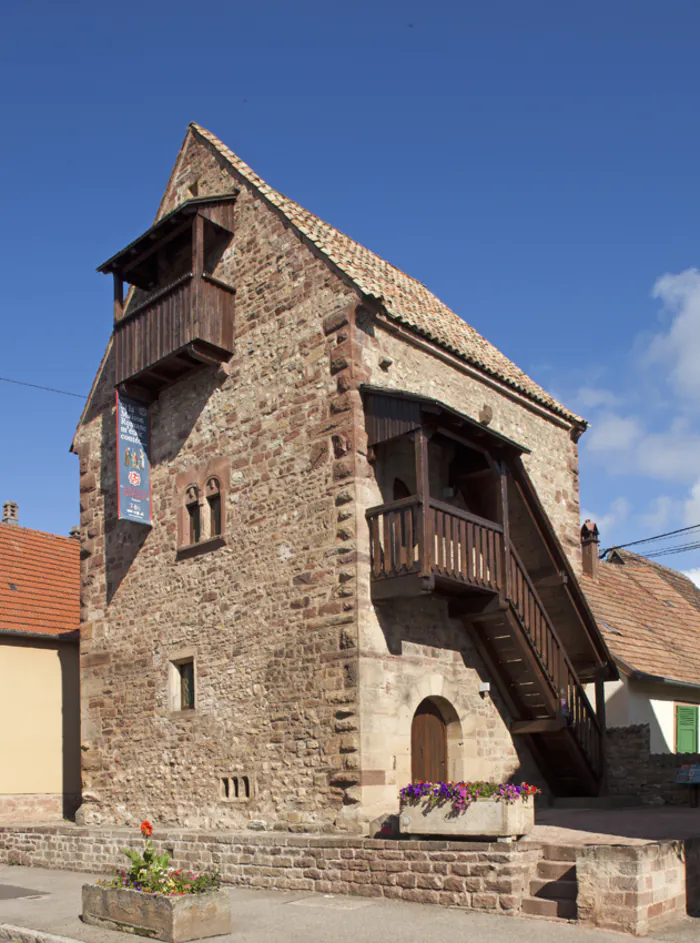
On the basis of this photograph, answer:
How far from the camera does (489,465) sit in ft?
45.0

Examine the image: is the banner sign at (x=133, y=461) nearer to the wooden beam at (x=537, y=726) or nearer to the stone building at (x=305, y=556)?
the stone building at (x=305, y=556)

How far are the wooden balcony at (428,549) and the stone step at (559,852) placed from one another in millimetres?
3359

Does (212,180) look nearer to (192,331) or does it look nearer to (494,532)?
(192,331)

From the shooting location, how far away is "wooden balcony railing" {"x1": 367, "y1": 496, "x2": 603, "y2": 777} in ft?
39.9

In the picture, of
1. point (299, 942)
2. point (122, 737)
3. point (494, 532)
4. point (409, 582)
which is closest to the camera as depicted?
point (299, 942)

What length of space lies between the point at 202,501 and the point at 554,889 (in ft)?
26.3

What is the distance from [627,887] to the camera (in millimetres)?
8883

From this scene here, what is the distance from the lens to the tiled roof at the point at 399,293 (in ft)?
47.1

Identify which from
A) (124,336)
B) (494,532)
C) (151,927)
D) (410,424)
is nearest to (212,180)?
(124,336)

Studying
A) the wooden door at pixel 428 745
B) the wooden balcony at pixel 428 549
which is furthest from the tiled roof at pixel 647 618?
the wooden balcony at pixel 428 549

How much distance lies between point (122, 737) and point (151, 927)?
7148 millimetres

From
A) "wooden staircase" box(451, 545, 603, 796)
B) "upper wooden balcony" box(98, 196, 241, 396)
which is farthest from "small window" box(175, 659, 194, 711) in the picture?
"upper wooden balcony" box(98, 196, 241, 396)

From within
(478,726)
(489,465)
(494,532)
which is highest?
(489,465)

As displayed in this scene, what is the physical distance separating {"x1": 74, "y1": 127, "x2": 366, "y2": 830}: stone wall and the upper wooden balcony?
29 centimetres
